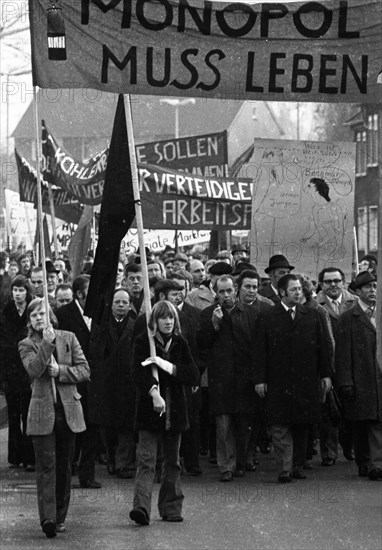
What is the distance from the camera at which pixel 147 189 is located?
2017 centimetres

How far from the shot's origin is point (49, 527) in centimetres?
998

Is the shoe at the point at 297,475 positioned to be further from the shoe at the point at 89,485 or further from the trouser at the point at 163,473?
the trouser at the point at 163,473

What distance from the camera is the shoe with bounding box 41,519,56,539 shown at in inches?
393

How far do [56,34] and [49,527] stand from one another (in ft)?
10.6

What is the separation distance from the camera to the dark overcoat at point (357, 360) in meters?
13.2

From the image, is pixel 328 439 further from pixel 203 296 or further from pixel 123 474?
pixel 123 474

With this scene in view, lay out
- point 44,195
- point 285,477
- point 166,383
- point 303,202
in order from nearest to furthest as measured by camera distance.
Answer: point 166,383, point 285,477, point 303,202, point 44,195

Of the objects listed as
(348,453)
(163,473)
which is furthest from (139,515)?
(348,453)

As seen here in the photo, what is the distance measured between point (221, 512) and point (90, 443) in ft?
5.70

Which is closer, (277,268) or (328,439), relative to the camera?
(328,439)

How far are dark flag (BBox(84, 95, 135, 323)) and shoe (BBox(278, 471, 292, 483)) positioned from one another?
302cm

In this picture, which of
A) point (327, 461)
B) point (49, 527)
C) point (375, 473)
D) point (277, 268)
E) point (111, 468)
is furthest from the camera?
point (277, 268)

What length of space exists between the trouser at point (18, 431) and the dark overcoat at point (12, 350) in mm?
90

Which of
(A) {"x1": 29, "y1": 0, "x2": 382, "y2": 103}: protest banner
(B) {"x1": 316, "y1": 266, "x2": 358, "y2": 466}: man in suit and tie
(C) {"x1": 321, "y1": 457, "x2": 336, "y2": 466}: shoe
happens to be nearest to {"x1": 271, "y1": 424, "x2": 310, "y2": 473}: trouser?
(B) {"x1": 316, "y1": 266, "x2": 358, "y2": 466}: man in suit and tie
